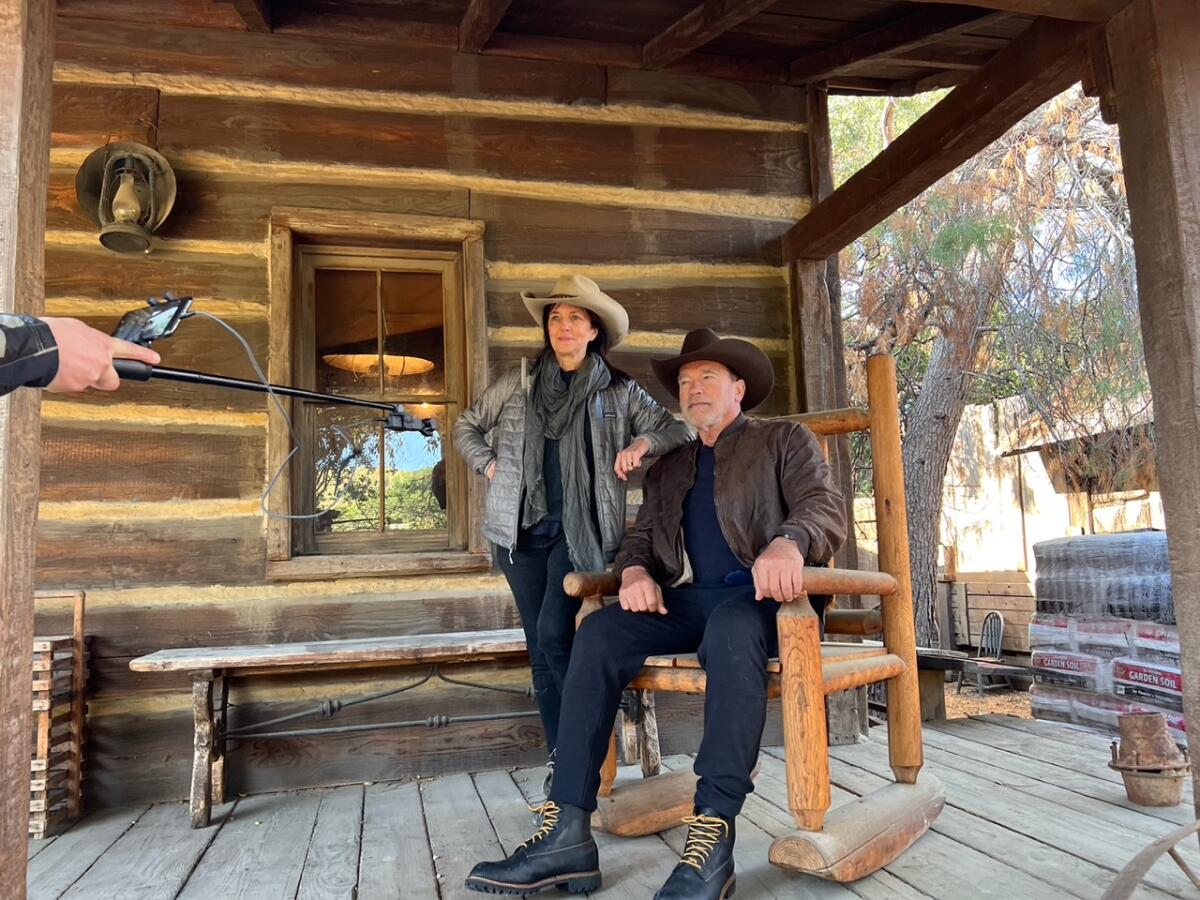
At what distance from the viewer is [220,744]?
301 centimetres

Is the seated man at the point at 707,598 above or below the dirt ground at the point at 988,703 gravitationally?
above

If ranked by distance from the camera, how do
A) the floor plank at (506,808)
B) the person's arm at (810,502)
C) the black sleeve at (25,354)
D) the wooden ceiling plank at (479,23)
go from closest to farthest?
the black sleeve at (25,354) → the person's arm at (810,502) → the floor plank at (506,808) → the wooden ceiling plank at (479,23)

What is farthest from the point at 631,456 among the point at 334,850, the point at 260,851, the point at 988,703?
the point at 988,703

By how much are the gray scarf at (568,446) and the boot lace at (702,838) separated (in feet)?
2.69

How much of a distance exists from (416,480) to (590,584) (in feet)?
4.47

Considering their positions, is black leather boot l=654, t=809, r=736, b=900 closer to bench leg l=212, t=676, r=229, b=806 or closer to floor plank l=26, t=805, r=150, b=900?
floor plank l=26, t=805, r=150, b=900

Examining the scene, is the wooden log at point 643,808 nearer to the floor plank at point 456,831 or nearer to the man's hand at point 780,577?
the floor plank at point 456,831

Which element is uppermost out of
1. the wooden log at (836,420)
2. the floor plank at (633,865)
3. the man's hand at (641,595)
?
the wooden log at (836,420)

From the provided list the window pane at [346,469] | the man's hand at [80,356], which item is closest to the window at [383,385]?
the window pane at [346,469]

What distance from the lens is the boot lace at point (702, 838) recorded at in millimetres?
1959

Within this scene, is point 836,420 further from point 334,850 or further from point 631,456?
point 334,850

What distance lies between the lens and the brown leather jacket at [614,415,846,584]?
2.30 meters

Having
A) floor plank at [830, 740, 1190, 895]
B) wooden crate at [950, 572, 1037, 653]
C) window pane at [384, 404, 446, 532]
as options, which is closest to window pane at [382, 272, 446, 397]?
window pane at [384, 404, 446, 532]

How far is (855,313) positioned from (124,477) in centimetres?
618
